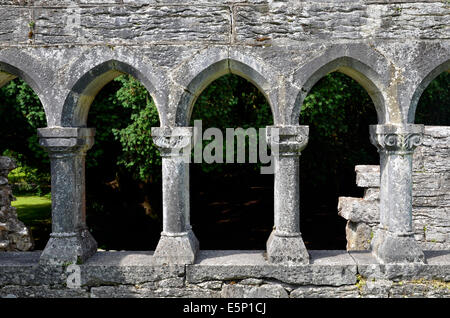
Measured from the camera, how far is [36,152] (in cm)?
899

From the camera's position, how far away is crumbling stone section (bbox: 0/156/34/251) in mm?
6262

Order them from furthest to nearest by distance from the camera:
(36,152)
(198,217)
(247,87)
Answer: (198,217), (247,87), (36,152)

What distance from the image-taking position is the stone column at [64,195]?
4.43 meters

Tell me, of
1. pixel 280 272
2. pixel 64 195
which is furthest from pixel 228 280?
pixel 64 195

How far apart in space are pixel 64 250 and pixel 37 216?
364 inches

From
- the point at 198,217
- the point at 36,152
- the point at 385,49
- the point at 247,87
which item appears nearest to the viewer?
the point at 385,49

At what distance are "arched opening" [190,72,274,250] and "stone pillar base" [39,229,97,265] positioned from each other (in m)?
3.23

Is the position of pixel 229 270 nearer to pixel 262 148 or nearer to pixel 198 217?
pixel 262 148

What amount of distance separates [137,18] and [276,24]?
129 centimetres

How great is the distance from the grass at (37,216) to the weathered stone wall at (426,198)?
649cm

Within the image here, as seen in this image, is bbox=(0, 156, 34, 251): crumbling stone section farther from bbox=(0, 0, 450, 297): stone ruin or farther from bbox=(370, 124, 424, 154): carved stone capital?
bbox=(370, 124, 424, 154): carved stone capital

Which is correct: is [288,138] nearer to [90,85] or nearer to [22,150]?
[90,85]

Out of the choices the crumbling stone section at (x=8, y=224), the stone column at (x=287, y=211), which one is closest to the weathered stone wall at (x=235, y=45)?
the stone column at (x=287, y=211)
